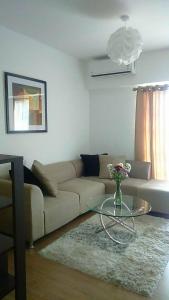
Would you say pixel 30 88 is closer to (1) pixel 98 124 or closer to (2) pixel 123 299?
(1) pixel 98 124

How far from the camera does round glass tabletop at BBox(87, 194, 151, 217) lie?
268cm

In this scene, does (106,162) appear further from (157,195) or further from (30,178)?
(30,178)

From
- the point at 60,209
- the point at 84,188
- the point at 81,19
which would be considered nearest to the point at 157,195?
the point at 84,188

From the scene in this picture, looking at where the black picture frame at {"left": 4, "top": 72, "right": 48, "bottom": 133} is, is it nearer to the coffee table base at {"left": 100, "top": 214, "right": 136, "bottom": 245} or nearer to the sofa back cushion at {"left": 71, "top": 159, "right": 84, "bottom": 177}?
the sofa back cushion at {"left": 71, "top": 159, "right": 84, "bottom": 177}

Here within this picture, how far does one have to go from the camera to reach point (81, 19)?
2.91 metres

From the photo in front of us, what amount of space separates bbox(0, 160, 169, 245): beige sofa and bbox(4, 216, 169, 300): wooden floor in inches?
18.0

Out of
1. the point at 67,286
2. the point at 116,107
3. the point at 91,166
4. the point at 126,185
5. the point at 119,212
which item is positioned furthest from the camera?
the point at 116,107

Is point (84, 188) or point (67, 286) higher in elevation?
point (84, 188)

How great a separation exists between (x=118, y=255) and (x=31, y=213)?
100 cm

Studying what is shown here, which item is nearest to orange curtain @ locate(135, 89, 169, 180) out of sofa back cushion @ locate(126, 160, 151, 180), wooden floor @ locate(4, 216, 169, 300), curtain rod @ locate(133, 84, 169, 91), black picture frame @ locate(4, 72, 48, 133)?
curtain rod @ locate(133, 84, 169, 91)

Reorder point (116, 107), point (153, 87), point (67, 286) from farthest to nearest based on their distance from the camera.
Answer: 1. point (116, 107)
2. point (153, 87)
3. point (67, 286)

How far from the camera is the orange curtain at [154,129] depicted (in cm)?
428

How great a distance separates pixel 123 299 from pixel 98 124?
139 inches

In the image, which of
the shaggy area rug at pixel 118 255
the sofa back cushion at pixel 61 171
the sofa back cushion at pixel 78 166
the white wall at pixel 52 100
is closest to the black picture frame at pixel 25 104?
the white wall at pixel 52 100
